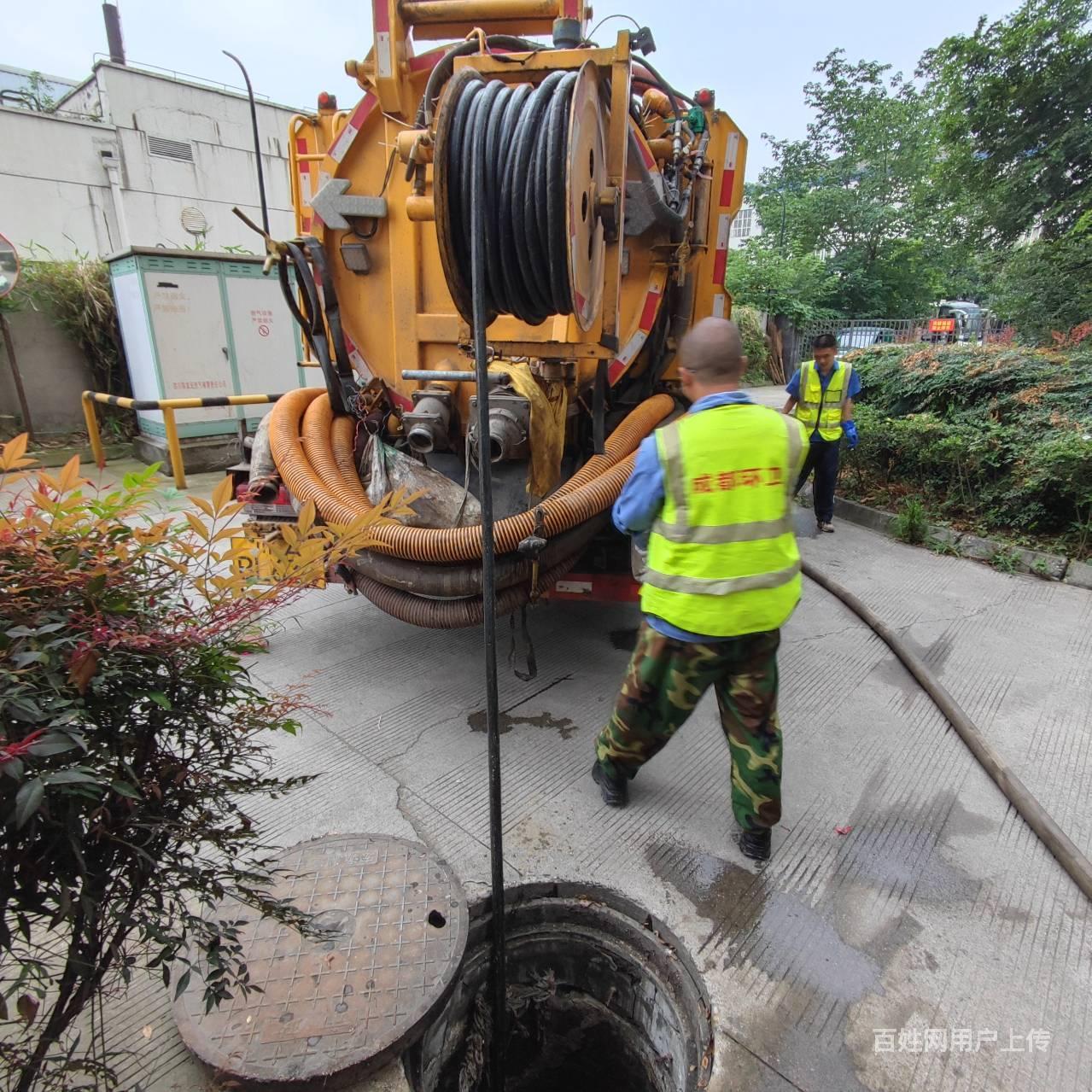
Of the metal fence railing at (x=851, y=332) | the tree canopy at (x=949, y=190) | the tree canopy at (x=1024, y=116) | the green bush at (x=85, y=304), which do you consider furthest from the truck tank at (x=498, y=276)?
the metal fence railing at (x=851, y=332)

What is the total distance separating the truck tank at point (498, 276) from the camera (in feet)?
6.08

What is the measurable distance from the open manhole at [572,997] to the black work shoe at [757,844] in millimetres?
456

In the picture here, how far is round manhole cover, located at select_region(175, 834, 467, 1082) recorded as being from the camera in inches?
58.6

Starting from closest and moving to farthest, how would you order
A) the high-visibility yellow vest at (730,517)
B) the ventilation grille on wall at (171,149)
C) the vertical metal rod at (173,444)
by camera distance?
1. the high-visibility yellow vest at (730,517)
2. the vertical metal rod at (173,444)
3. the ventilation grille on wall at (171,149)

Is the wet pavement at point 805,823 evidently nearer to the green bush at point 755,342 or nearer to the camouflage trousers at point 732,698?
the camouflage trousers at point 732,698

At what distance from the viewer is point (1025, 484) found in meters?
4.93

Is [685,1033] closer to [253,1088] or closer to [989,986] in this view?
[989,986]

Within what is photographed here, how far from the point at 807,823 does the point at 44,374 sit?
9082mm

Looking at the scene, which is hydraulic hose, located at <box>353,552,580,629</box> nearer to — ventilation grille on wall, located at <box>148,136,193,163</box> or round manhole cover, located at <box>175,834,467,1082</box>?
round manhole cover, located at <box>175,834,467,1082</box>

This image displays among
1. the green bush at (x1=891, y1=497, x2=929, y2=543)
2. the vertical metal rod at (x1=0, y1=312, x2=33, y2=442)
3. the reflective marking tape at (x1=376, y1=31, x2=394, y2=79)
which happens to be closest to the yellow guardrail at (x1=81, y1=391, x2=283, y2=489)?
the vertical metal rod at (x1=0, y1=312, x2=33, y2=442)

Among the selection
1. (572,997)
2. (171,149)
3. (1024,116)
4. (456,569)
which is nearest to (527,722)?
(456,569)

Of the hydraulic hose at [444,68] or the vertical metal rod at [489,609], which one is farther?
the hydraulic hose at [444,68]

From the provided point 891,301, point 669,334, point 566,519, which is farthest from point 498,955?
point 891,301

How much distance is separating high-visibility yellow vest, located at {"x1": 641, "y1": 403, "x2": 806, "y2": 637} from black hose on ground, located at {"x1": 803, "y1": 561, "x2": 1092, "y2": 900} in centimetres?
130
